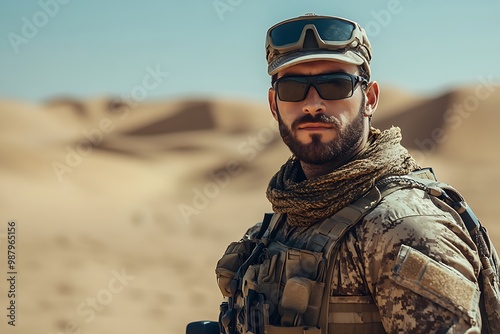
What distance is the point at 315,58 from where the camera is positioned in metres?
2.25

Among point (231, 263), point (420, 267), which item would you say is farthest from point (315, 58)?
point (231, 263)

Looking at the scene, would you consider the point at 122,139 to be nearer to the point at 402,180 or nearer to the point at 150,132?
the point at 150,132

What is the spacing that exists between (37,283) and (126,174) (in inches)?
566

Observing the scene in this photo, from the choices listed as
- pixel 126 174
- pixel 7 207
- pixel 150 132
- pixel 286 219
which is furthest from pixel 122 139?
pixel 286 219

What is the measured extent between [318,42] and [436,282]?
36.6 inches

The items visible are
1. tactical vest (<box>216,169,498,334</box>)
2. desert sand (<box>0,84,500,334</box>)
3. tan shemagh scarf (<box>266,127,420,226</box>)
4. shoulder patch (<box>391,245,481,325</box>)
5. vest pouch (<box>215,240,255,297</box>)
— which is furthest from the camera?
desert sand (<box>0,84,500,334</box>)

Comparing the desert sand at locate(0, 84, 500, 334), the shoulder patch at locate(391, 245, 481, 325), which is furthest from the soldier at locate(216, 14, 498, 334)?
the desert sand at locate(0, 84, 500, 334)

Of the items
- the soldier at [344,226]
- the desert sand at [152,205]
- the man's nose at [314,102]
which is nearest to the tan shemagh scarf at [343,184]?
the soldier at [344,226]

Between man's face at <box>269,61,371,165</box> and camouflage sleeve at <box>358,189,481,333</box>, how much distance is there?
1.06 ft

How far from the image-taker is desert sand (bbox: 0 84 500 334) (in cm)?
880

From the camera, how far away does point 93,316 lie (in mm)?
8367

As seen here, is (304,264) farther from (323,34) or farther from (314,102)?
(323,34)

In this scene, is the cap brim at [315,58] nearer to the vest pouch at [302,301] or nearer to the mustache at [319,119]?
the mustache at [319,119]

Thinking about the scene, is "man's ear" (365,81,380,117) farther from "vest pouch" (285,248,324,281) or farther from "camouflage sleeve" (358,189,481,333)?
"vest pouch" (285,248,324,281)
